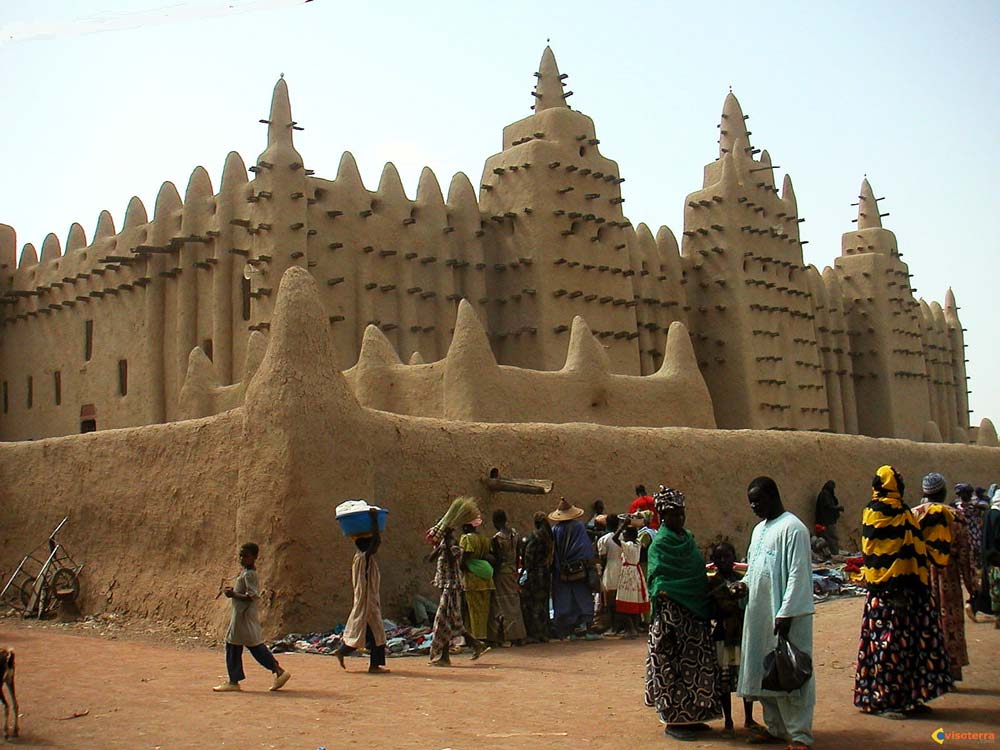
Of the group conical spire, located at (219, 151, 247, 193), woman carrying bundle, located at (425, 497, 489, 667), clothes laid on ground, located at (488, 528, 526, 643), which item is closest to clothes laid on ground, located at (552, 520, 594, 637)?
clothes laid on ground, located at (488, 528, 526, 643)

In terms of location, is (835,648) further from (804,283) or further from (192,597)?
(804,283)

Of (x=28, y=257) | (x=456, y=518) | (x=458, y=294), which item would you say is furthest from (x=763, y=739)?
(x=28, y=257)

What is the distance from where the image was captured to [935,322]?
141 ft

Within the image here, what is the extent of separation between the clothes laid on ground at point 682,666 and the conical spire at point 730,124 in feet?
93.1

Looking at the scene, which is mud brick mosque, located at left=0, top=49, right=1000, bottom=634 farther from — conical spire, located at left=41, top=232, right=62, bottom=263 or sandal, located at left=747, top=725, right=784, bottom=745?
sandal, located at left=747, top=725, right=784, bottom=745

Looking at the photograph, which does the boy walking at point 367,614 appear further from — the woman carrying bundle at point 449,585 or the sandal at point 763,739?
the sandal at point 763,739

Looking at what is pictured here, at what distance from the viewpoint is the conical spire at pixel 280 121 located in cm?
2362

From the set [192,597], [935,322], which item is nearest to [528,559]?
[192,597]

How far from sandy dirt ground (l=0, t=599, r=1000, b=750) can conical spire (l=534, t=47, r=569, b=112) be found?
1903cm

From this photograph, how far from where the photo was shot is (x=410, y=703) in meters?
8.48

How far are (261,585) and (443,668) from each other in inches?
88.3

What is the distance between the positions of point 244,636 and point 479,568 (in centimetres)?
274

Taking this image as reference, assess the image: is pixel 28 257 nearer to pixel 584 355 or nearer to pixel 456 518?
pixel 584 355

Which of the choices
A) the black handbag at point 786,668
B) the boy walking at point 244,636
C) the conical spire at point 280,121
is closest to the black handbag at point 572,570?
the boy walking at point 244,636
